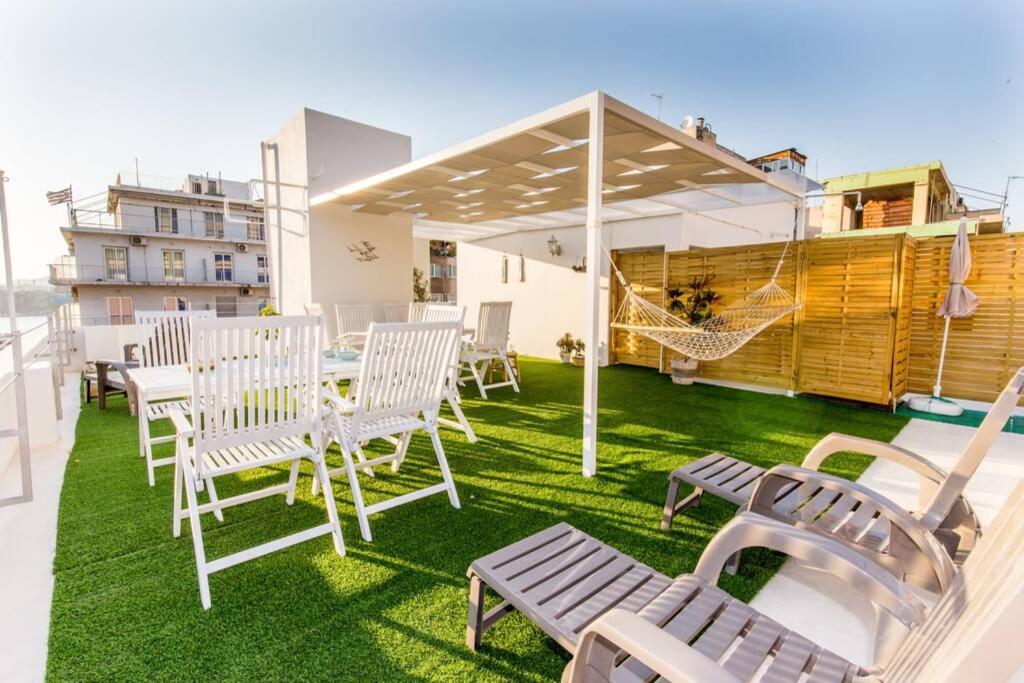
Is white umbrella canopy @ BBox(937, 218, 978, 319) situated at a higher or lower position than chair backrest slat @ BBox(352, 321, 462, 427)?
higher

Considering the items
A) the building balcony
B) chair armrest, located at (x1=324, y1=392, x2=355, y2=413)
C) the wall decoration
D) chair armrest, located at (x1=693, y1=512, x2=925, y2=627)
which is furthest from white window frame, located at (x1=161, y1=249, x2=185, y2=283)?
chair armrest, located at (x1=693, y1=512, x2=925, y2=627)

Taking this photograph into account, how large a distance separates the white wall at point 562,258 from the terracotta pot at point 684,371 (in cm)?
168

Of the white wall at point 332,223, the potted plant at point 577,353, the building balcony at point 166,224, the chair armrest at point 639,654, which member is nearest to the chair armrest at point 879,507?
the chair armrest at point 639,654

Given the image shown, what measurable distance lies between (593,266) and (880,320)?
434 centimetres

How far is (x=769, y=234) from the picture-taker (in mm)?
8711

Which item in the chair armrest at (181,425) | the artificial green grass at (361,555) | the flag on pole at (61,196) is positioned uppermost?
the flag on pole at (61,196)

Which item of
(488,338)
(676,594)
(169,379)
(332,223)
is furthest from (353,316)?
(676,594)

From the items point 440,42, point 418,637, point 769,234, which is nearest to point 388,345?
point 418,637

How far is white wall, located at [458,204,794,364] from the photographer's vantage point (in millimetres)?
7992

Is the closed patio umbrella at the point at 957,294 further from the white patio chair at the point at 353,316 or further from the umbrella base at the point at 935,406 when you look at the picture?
the white patio chair at the point at 353,316

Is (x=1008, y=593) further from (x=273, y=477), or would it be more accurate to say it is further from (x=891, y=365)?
(x=891, y=365)

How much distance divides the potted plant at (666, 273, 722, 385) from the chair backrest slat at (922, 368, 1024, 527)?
5.07 meters

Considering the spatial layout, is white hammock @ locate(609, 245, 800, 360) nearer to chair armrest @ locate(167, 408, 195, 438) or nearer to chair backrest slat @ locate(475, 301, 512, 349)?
chair backrest slat @ locate(475, 301, 512, 349)

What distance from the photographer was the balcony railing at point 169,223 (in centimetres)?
2322
